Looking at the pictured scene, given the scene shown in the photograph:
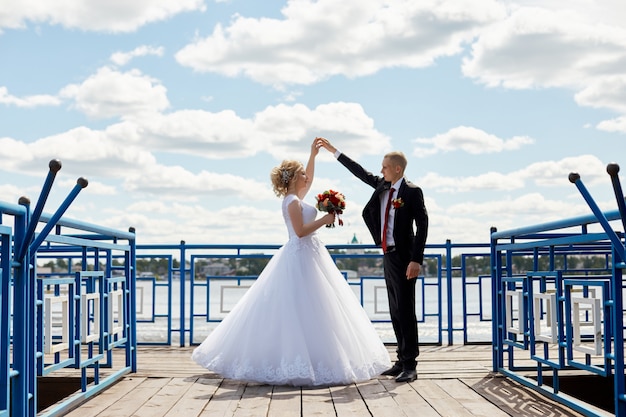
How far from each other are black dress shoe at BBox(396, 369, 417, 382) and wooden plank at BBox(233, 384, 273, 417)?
0.93 metres

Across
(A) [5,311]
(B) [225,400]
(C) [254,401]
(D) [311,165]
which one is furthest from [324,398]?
(A) [5,311]

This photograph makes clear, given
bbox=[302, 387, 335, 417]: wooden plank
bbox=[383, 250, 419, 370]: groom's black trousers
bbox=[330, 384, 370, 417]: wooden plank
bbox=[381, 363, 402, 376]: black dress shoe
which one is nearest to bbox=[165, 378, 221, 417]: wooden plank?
bbox=[302, 387, 335, 417]: wooden plank

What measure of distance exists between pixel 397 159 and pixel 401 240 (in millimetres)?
580

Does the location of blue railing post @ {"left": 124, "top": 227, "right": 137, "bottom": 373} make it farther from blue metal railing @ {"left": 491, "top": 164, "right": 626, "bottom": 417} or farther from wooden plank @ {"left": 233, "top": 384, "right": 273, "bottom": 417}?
blue metal railing @ {"left": 491, "top": 164, "right": 626, "bottom": 417}

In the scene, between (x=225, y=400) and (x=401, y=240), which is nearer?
(x=225, y=400)

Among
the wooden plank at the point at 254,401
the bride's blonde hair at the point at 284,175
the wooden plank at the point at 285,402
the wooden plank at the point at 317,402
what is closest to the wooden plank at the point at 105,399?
the wooden plank at the point at 254,401

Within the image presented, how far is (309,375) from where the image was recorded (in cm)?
517

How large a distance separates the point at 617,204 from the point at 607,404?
4.04 m

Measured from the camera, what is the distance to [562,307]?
4320 mm

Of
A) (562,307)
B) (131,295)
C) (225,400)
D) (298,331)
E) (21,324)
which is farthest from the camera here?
(131,295)

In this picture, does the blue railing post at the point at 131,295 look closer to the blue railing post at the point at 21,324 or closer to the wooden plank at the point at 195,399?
the wooden plank at the point at 195,399

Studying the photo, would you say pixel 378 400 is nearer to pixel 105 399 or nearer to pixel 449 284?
pixel 105 399

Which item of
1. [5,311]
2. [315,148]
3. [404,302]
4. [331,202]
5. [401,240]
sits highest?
[315,148]

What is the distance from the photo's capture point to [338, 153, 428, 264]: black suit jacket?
5324mm
